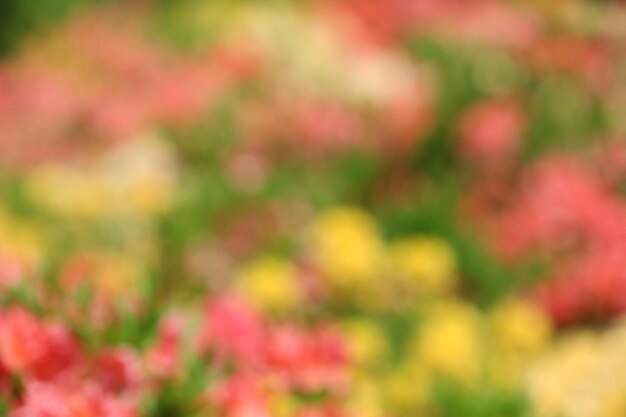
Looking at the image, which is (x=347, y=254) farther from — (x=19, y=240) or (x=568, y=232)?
(x=19, y=240)

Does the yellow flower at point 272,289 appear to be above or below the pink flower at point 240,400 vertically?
above

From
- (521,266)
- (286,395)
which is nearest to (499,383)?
(286,395)

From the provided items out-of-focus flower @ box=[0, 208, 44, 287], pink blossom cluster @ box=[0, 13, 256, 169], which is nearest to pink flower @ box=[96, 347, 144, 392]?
out-of-focus flower @ box=[0, 208, 44, 287]

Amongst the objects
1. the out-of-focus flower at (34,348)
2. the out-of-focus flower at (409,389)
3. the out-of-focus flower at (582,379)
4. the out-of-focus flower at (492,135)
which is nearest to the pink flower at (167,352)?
the out-of-focus flower at (34,348)

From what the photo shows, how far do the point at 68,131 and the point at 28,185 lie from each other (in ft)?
3.50

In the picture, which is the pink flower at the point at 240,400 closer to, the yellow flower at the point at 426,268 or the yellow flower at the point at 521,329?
the yellow flower at the point at 521,329

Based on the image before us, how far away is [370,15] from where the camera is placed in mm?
7121

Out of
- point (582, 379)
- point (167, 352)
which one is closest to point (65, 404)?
point (167, 352)

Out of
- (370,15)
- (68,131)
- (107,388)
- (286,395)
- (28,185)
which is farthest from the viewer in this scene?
(370,15)

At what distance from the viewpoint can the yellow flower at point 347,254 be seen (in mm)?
Answer: 3723

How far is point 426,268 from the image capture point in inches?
149

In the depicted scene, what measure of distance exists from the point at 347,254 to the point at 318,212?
2.12ft

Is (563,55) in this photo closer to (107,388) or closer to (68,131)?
(68,131)

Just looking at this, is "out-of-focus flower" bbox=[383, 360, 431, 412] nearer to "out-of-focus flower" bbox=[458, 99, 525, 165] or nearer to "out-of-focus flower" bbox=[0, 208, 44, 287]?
"out-of-focus flower" bbox=[0, 208, 44, 287]
